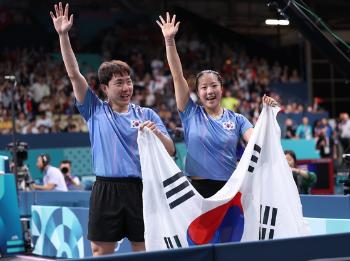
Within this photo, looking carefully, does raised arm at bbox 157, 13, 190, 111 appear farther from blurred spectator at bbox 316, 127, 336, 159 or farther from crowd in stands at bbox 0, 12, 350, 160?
blurred spectator at bbox 316, 127, 336, 159

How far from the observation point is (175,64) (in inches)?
205

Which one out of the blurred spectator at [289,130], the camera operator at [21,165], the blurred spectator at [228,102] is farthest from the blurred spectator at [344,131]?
the camera operator at [21,165]

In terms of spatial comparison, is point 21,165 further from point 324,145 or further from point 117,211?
point 324,145

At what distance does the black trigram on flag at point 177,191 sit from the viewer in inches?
201

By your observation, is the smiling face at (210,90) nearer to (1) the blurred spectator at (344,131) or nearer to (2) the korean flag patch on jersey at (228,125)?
(2) the korean flag patch on jersey at (228,125)

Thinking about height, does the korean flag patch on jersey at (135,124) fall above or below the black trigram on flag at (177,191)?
above

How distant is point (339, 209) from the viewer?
28.9 feet

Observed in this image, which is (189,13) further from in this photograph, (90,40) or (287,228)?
(287,228)

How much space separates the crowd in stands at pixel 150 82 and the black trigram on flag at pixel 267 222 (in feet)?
35.7

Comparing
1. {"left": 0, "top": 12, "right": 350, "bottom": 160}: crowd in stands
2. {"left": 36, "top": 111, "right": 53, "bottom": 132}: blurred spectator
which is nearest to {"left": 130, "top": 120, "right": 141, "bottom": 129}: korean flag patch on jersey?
{"left": 0, "top": 12, "right": 350, "bottom": 160}: crowd in stands

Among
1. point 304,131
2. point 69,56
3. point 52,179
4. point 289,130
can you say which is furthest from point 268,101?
point 304,131

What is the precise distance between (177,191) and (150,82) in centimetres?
1648

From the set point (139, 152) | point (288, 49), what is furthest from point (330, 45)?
point (288, 49)

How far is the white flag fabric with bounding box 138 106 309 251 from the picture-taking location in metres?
5.07
